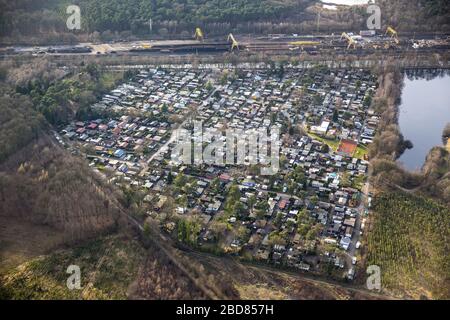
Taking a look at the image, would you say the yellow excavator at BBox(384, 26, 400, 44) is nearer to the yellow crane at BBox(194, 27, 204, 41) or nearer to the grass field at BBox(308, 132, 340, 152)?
the yellow crane at BBox(194, 27, 204, 41)

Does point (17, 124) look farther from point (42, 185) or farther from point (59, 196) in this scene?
point (59, 196)

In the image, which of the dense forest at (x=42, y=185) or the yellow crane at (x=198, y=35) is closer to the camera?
the dense forest at (x=42, y=185)

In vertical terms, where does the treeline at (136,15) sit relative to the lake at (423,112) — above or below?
above

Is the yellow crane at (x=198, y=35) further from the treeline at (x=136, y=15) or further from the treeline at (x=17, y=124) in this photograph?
the treeline at (x=17, y=124)

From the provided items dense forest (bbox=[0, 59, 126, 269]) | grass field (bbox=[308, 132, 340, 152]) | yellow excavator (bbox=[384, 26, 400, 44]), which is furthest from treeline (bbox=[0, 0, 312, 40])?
grass field (bbox=[308, 132, 340, 152])

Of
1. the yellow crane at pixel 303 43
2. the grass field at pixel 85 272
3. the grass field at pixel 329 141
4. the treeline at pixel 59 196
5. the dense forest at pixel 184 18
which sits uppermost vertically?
the dense forest at pixel 184 18

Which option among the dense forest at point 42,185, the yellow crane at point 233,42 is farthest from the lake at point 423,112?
the dense forest at point 42,185

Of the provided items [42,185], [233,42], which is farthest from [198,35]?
[42,185]
